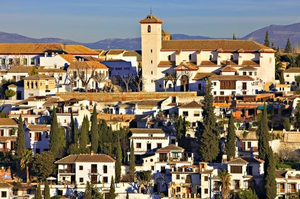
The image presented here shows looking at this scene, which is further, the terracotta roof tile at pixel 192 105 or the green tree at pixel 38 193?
the terracotta roof tile at pixel 192 105

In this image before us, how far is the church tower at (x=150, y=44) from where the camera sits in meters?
68.8

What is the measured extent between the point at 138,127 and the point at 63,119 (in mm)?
4532

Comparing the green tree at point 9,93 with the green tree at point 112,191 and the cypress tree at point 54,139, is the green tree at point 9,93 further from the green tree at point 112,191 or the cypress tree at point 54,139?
the green tree at point 112,191

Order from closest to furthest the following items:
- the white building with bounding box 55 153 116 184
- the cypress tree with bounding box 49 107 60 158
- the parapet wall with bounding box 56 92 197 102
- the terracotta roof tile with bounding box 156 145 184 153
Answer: the white building with bounding box 55 153 116 184 < the terracotta roof tile with bounding box 156 145 184 153 < the cypress tree with bounding box 49 107 60 158 < the parapet wall with bounding box 56 92 197 102

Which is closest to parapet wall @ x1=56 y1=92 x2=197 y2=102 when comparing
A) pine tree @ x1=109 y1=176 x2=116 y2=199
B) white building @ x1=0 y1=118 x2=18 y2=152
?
white building @ x1=0 y1=118 x2=18 y2=152

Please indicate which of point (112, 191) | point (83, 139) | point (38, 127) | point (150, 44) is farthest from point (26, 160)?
point (150, 44)

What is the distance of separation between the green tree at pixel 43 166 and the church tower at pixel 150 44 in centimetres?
1967

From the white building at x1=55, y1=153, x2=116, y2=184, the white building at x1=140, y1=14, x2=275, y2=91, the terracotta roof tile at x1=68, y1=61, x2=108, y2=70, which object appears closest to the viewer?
the white building at x1=55, y1=153, x2=116, y2=184

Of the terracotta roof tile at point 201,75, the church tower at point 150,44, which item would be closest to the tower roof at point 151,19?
the church tower at point 150,44

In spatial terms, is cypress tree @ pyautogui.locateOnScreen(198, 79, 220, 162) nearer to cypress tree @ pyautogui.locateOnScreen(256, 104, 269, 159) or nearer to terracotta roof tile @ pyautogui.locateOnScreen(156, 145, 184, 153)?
terracotta roof tile @ pyautogui.locateOnScreen(156, 145, 184, 153)

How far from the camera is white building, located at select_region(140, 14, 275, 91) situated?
223 feet

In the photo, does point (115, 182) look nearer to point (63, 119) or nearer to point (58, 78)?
point (63, 119)

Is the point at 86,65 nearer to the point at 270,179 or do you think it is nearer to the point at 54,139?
the point at 54,139

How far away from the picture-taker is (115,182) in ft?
162
